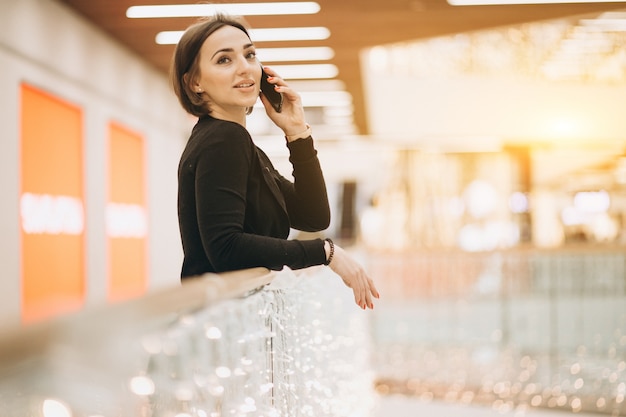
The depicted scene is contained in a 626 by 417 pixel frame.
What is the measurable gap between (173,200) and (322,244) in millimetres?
9424

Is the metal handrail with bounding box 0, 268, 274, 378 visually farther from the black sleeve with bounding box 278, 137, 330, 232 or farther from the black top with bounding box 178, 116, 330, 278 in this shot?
the black sleeve with bounding box 278, 137, 330, 232

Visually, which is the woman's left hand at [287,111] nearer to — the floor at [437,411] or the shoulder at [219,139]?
the shoulder at [219,139]

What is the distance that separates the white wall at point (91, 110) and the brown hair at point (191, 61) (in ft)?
6.39

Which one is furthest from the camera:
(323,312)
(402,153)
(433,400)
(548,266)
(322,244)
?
(402,153)

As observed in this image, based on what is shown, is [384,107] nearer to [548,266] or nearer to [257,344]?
[548,266]

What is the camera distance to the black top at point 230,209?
153 cm

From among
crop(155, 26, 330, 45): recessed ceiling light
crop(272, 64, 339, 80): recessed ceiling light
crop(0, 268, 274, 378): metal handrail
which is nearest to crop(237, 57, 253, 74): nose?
crop(0, 268, 274, 378): metal handrail

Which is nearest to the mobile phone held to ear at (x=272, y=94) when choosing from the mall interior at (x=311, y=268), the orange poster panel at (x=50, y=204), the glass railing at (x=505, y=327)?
the mall interior at (x=311, y=268)

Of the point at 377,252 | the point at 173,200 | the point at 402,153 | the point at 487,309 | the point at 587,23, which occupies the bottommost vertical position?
the point at 487,309

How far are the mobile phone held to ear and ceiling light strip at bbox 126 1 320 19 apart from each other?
4.84 metres

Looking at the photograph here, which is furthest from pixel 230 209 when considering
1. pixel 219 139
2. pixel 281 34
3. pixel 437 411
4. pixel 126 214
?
pixel 126 214

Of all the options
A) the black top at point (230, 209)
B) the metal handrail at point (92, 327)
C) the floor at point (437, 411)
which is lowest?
the floor at point (437, 411)

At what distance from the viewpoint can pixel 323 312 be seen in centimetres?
254

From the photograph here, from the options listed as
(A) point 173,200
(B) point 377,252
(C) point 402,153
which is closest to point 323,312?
(B) point 377,252
